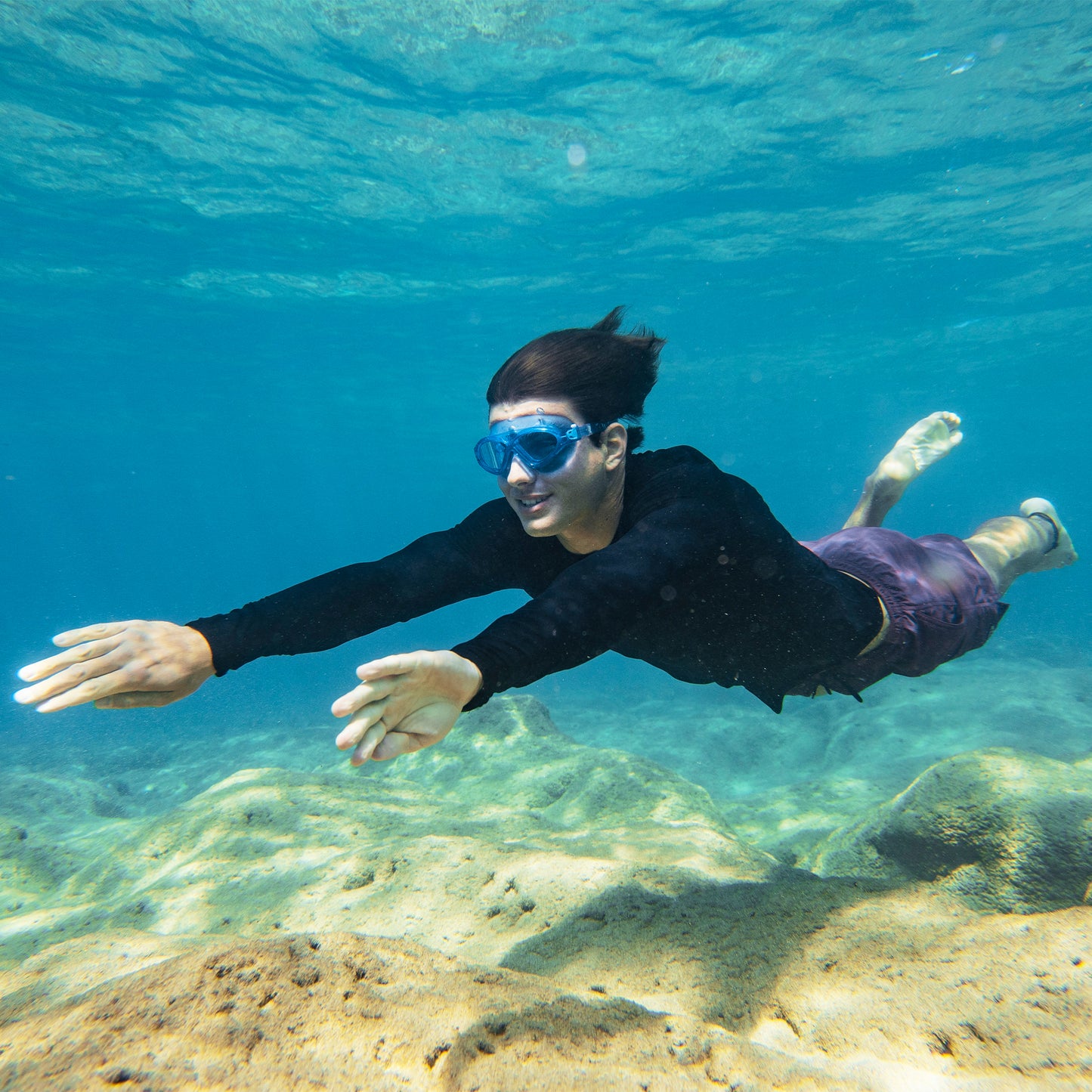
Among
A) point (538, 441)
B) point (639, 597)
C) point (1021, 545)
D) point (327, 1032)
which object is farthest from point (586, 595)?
point (1021, 545)

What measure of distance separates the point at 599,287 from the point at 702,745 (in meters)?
16.6

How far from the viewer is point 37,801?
950cm

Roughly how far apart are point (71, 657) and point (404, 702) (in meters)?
1.32

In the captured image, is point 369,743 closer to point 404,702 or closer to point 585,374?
point 404,702

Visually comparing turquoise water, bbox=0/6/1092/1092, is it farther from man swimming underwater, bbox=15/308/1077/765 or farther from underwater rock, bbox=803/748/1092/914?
man swimming underwater, bbox=15/308/1077/765

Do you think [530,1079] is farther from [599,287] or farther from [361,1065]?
[599,287]

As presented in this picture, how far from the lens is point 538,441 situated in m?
3.02

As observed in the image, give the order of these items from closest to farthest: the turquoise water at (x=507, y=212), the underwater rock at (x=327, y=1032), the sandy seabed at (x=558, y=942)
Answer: the underwater rock at (x=327, y=1032) → the sandy seabed at (x=558, y=942) → the turquoise water at (x=507, y=212)

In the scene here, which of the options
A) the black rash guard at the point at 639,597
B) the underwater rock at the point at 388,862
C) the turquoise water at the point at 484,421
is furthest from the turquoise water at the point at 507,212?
the black rash guard at the point at 639,597

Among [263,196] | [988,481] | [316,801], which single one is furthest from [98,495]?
[988,481]

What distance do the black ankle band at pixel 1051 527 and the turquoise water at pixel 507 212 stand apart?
21.9 feet

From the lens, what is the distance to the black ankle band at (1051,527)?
5117 mm

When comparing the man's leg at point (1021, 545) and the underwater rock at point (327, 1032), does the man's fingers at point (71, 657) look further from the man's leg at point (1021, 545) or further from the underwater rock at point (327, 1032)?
the man's leg at point (1021, 545)

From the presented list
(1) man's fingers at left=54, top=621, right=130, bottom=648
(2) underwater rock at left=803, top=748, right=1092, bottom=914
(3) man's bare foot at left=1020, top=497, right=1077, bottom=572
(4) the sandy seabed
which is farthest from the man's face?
(3) man's bare foot at left=1020, top=497, right=1077, bottom=572
